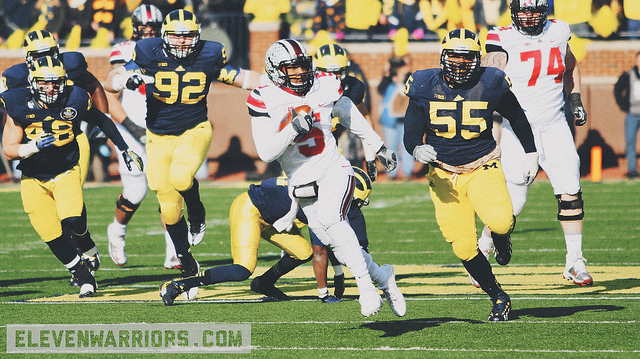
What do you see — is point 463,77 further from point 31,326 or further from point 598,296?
point 31,326

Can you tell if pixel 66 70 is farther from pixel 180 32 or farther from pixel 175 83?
pixel 180 32

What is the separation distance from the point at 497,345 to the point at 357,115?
62.9 inches

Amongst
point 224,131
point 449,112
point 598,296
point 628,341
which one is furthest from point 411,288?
point 224,131

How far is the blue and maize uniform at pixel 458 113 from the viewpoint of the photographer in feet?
17.5

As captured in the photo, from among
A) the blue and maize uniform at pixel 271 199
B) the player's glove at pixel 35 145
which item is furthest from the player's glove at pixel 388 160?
the player's glove at pixel 35 145

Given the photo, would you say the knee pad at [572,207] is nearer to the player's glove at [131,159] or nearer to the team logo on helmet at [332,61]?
the team logo on helmet at [332,61]

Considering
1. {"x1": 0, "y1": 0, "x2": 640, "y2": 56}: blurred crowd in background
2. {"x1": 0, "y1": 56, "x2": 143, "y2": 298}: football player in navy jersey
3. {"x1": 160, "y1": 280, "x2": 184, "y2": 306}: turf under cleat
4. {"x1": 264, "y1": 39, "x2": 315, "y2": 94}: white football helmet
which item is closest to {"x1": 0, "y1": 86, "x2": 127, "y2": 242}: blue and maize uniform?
{"x1": 0, "y1": 56, "x2": 143, "y2": 298}: football player in navy jersey

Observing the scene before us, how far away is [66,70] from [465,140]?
373cm

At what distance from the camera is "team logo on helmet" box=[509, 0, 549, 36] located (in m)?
6.57

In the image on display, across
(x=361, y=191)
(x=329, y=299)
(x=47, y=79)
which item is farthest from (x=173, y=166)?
(x=329, y=299)

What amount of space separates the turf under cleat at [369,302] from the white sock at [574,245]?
230 cm

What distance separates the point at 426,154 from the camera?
5.13 m

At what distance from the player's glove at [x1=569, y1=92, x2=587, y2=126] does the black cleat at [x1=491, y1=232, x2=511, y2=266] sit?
46.4 inches

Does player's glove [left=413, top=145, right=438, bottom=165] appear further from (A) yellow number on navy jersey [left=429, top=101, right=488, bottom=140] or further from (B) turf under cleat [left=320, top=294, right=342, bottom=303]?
(B) turf under cleat [left=320, top=294, right=342, bottom=303]
